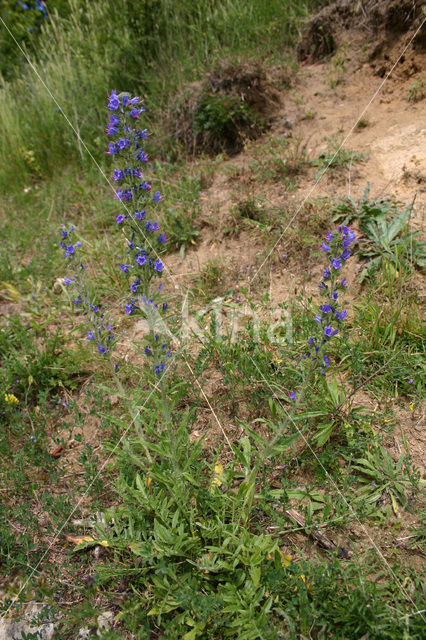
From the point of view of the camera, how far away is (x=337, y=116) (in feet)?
15.4

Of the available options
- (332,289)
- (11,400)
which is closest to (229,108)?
(332,289)

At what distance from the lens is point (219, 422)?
8.59ft

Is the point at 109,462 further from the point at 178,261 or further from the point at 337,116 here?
the point at 337,116

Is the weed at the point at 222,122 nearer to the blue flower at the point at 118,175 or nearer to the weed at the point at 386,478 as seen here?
the blue flower at the point at 118,175


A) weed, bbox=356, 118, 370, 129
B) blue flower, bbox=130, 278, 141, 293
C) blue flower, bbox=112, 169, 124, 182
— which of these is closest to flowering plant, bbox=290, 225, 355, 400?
blue flower, bbox=130, 278, 141, 293

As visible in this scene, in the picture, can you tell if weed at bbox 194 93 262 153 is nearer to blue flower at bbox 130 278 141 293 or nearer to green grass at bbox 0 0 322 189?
green grass at bbox 0 0 322 189

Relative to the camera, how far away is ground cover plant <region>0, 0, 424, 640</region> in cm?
192

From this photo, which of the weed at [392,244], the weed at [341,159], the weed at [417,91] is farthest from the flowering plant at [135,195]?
the weed at [417,91]

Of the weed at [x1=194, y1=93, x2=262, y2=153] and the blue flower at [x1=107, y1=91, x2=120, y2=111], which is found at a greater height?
the blue flower at [x1=107, y1=91, x2=120, y2=111]

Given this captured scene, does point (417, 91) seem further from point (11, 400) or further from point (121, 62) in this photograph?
point (11, 400)

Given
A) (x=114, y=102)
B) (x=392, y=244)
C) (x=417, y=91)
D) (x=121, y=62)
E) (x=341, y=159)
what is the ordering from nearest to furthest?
(x=114, y=102), (x=392, y=244), (x=341, y=159), (x=417, y=91), (x=121, y=62)

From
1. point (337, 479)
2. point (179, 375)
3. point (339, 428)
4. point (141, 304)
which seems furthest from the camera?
point (179, 375)

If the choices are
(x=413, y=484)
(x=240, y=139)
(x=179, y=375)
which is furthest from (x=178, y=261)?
(x=413, y=484)

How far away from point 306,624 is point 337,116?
4683mm
